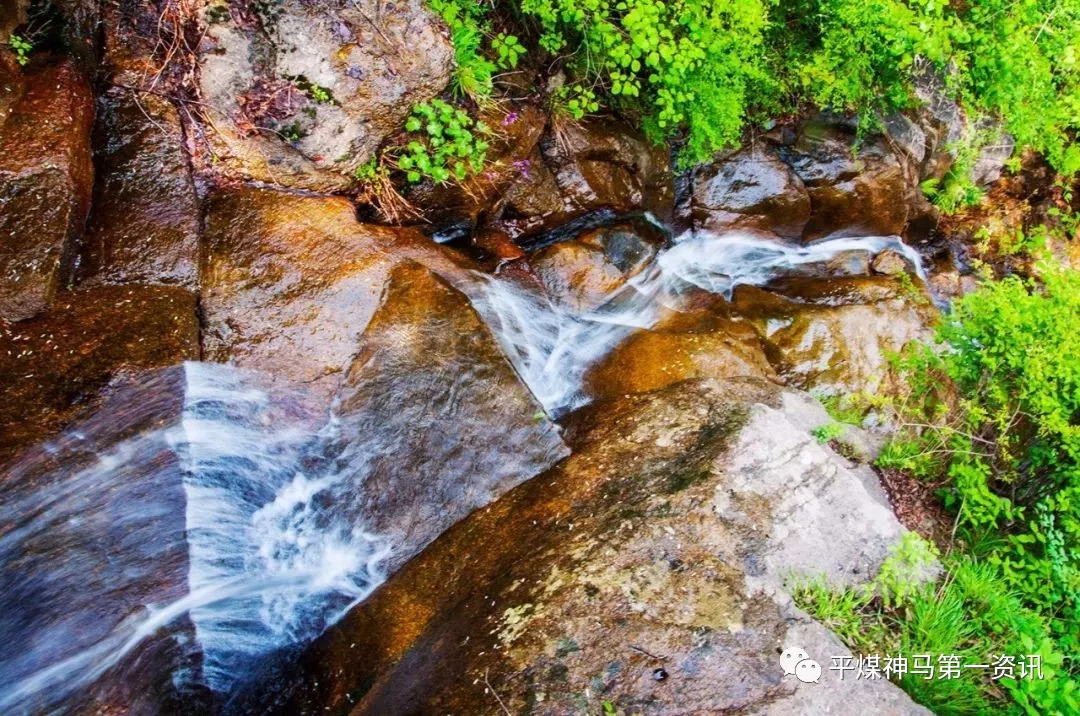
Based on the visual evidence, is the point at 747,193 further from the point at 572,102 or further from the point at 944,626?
the point at 944,626

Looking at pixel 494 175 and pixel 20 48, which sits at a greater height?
pixel 20 48

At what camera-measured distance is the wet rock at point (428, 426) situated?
4062 mm

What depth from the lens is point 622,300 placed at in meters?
6.27

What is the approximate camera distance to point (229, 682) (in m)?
3.84

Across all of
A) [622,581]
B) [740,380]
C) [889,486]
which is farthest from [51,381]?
[889,486]

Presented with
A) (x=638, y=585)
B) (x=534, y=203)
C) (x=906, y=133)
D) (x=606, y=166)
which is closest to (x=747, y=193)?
(x=606, y=166)

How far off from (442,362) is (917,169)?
22.2ft

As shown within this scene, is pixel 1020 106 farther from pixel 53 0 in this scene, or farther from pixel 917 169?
pixel 53 0

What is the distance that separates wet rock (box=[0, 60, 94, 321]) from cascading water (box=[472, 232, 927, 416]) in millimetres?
2770

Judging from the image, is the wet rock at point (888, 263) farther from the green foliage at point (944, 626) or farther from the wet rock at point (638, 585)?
the green foliage at point (944, 626)

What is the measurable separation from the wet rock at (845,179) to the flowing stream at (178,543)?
19.8 feet

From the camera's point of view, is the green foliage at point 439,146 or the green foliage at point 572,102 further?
the green foliage at point 572,102

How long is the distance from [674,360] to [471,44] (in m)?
3.22

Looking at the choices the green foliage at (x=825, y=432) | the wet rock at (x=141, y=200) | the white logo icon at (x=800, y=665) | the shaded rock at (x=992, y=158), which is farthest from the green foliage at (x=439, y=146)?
the shaded rock at (x=992, y=158)
